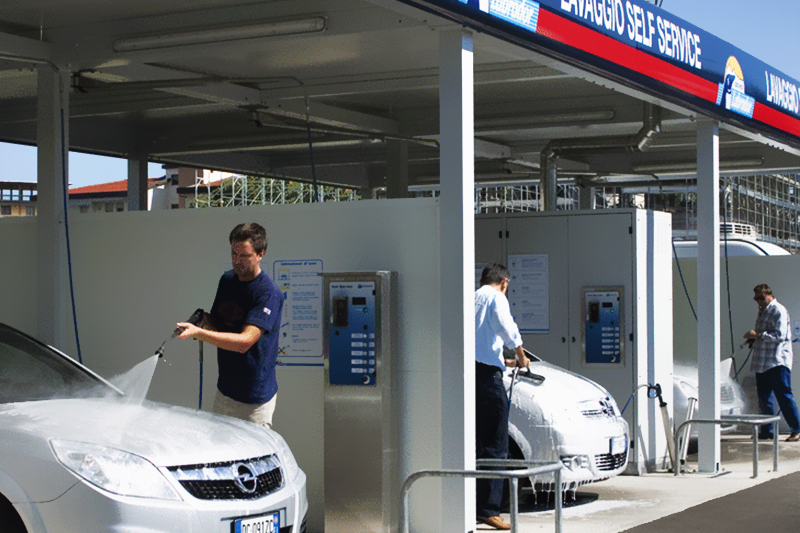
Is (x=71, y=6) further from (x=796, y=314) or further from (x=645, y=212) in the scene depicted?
(x=796, y=314)

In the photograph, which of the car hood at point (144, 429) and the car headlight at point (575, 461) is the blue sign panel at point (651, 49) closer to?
the car hood at point (144, 429)

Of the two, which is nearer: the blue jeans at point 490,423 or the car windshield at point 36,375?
the car windshield at point 36,375

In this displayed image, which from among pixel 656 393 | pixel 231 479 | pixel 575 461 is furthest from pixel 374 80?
pixel 231 479

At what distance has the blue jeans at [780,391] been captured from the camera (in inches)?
542

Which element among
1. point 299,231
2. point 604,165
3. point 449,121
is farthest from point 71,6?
point 604,165

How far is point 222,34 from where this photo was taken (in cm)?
794

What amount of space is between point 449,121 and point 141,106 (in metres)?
5.53

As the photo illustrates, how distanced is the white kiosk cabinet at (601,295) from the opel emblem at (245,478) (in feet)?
20.9

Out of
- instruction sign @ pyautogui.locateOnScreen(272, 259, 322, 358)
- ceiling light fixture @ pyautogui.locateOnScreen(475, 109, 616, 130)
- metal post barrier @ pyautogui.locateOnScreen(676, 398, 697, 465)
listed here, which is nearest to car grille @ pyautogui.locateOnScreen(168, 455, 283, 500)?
instruction sign @ pyautogui.locateOnScreen(272, 259, 322, 358)

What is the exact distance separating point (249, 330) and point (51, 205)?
2.97 metres

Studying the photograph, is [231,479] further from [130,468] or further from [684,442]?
[684,442]

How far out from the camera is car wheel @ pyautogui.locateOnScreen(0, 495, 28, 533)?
489 cm

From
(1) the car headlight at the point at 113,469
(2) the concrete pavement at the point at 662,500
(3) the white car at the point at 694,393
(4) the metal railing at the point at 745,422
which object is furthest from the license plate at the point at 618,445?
(1) the car headlight at the point at 113,469

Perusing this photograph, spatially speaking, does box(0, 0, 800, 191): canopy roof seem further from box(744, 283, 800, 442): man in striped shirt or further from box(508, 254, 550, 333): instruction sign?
box(744, 283, 800, 442): man in striped shirt
